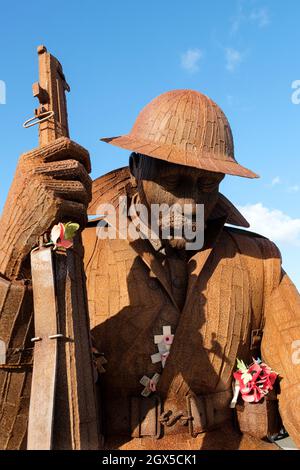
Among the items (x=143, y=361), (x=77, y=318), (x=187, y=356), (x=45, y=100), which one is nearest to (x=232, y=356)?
(x=187, y=356)

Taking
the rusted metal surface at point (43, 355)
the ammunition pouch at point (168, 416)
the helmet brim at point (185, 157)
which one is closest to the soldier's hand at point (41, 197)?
the rusted metal surface at point (43, 355)

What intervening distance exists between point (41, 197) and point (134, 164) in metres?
1.55

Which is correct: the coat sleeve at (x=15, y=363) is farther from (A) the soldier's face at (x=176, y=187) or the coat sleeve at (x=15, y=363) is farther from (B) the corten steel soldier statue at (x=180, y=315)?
(A) the soldier's face at (x=176, y=187)

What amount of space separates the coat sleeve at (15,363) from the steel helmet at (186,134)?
146 centimetres

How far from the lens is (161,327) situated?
481 centimetres

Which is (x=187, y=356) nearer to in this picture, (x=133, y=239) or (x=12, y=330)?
(x=133, y=239)

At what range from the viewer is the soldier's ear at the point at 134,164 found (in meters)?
5.07

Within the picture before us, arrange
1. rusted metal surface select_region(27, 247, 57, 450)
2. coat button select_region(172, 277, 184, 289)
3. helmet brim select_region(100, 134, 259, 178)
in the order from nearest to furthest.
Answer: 1. rusted metal surface select_region(27, 247, 57, 450)
2. helmet brim select_region(100, 134, 259, 178)
3. coat button select_region(172, 277, 184, 289)

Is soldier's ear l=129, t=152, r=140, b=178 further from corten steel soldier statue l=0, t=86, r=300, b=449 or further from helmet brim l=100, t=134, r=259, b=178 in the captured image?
helmet brim l=100, t=134, r=259, b=178

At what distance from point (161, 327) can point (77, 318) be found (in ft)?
4.44

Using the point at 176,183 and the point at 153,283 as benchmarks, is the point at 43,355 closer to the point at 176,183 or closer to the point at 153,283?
the point at 153,283

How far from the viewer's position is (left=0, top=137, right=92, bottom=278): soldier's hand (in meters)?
3.71

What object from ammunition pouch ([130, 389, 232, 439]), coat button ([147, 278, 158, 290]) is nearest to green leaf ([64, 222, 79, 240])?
coat button ([147, 278, 158, 290])

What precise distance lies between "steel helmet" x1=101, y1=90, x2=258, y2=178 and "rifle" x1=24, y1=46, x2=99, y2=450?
1211 millimetres
